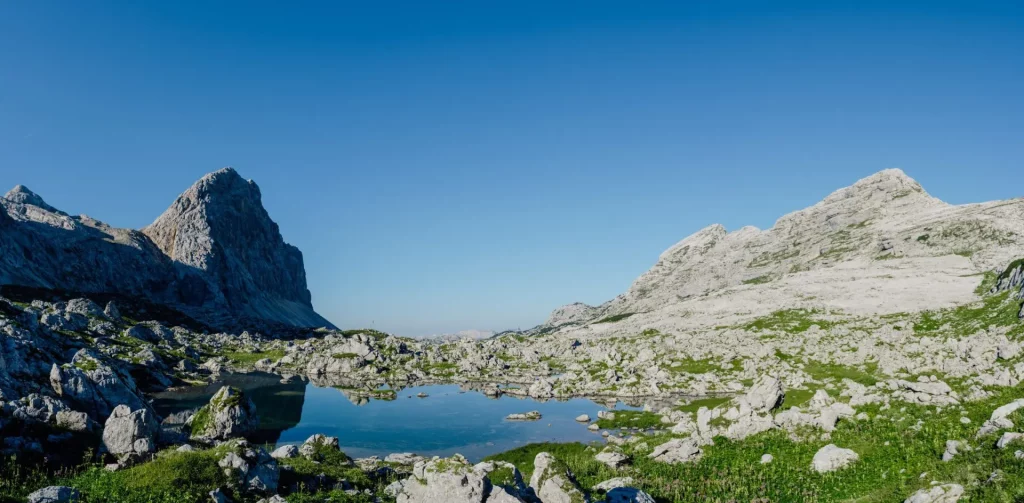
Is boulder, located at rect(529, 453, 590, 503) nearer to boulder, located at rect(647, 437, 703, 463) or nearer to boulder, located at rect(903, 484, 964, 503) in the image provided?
boulder, located at rect(903, 484, 964, 503)

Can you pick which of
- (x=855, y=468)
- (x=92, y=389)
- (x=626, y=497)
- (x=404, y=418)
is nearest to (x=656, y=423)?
(x=404, y=418)

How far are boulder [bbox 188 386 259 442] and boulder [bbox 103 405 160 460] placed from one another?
1962 centimetres

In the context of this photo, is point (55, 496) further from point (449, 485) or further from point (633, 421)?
point (633, 421)

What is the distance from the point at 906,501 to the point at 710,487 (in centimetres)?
1251

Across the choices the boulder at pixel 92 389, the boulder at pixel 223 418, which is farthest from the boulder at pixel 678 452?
the boulder at pixel 92 389

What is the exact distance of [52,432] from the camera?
38.8 meters

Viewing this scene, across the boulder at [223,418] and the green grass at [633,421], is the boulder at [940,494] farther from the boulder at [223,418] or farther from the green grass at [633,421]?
the boulder at [223,418]

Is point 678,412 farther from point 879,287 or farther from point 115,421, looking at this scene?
point 879,287

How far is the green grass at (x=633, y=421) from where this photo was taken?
7664 centimetres

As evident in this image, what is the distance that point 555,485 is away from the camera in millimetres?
24234

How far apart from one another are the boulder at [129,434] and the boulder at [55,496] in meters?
12.0

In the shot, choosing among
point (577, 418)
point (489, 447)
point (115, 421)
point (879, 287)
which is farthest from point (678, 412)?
point (879, 287)

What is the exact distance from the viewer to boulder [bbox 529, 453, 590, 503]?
23.8 m

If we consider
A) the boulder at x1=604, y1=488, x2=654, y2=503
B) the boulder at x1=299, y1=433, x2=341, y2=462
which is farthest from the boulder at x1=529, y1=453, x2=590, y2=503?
the boulder at x1=299, y1=433, x2=341, y2=462
